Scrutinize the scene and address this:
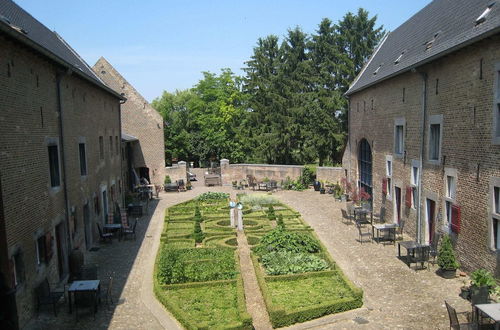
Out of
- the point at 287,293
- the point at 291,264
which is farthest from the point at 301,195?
the point at 287,293

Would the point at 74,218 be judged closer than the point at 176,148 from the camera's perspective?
Yes

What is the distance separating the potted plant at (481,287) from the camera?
9008 mm

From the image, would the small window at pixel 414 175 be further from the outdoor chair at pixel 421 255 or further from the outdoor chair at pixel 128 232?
the outdoor chair at pixel 128 232

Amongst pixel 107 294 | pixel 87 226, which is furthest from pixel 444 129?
pixel 87 226

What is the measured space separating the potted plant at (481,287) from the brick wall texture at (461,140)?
51.2 inches

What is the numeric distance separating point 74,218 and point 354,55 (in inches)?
1273

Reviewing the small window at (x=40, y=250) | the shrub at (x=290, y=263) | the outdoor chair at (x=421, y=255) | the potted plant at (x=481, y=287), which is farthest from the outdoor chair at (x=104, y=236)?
the potted plant at (x=481, y=287)

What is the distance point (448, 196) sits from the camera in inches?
526

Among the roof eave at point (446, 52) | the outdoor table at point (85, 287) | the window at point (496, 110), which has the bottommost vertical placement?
the outdoor table at point (85, 287)

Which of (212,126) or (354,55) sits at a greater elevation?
(354,55)

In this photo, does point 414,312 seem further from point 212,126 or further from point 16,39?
point 212,126

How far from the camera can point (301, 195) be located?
1134 inches

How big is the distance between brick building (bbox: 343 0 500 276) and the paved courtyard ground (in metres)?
1.90

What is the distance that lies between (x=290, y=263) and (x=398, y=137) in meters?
8.73
